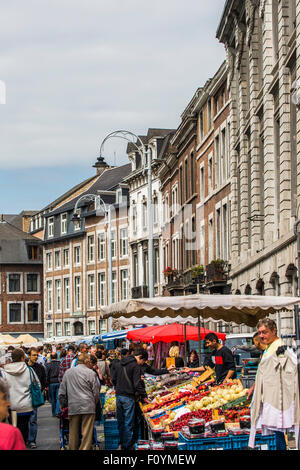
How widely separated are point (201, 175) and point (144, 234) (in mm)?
21005

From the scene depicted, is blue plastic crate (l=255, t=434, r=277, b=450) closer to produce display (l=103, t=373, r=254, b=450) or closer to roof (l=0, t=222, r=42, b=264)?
produce display (l=103, t=373, r=254, b=450)

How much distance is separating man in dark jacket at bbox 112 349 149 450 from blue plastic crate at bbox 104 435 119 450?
43 cm

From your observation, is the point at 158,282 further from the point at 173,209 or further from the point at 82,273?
the point at 82,273

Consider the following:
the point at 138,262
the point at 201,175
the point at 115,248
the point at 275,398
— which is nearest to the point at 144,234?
the point at 138,262

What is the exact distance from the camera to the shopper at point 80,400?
14188 millimetres

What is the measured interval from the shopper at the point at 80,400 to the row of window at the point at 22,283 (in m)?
74.8

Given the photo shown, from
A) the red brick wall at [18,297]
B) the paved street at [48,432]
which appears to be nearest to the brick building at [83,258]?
the red brick wall at [18,297]

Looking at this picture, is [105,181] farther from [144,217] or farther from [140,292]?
[140,292]

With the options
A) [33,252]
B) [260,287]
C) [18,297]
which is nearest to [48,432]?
[260,287]

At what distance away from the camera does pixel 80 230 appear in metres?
79.1

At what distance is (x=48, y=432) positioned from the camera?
20.8 m
